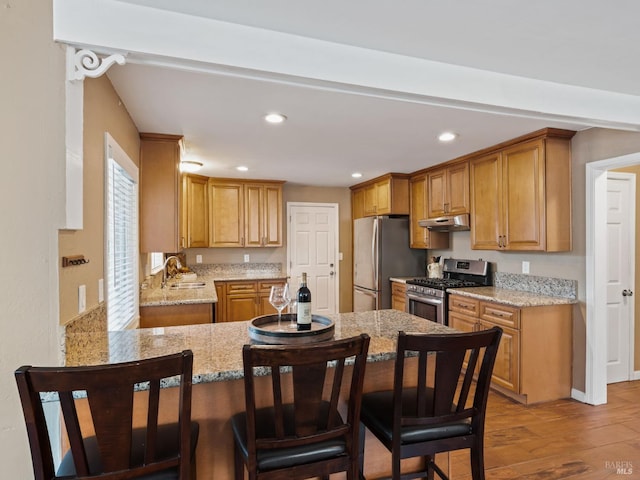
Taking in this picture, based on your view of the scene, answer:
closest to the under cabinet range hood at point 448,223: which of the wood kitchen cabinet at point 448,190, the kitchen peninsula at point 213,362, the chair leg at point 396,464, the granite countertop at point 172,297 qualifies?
A: the wood kitchen cabinet at point 448,190

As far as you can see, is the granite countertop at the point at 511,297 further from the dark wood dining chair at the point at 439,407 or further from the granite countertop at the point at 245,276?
the granite countertop at the point at 245,276

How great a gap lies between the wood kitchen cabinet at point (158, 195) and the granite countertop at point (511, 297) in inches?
108

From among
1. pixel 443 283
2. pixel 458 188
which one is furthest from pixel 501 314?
pixel 458 188

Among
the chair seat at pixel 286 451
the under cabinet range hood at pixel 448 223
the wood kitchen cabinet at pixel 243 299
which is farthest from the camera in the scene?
the wood kitchen cabinet at pixel 243 299

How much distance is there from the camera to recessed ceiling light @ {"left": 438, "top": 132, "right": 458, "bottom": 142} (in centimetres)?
322

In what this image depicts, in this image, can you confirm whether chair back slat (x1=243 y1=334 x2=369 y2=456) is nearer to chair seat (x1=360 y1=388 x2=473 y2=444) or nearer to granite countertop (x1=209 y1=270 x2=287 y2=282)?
chair seat (x1=360 y1=388 x2=473 y2=444)

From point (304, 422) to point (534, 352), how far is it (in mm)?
2648

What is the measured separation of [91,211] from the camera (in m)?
1.85

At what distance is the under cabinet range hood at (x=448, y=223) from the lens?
4070 mm

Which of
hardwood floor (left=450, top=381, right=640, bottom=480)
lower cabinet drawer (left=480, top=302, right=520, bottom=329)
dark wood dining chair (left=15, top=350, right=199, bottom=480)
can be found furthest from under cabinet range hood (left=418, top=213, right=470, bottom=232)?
dark wood dining chair (left=15, top=350, right=199, bottom=480)

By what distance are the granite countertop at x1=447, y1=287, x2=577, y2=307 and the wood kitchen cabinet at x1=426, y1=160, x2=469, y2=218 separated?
911 mm

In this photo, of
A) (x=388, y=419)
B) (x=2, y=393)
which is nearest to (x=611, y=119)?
(x=388, y=419)

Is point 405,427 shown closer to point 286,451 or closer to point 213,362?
point 286,451

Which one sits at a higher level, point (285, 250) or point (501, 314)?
point (285, 250)
